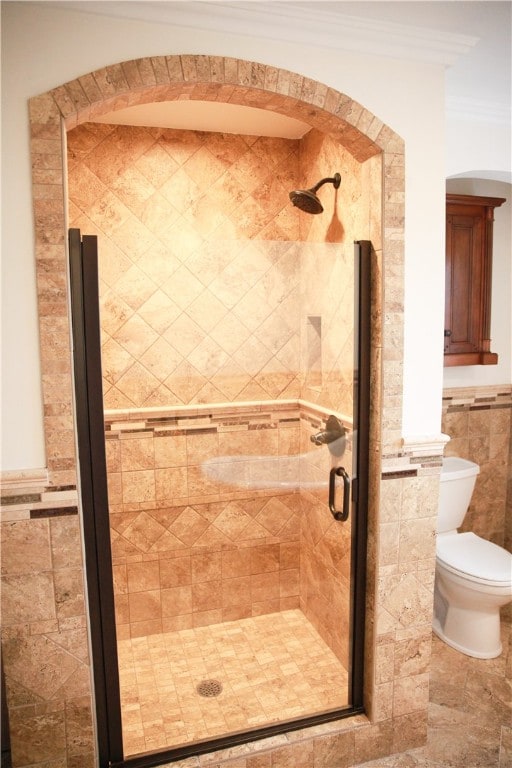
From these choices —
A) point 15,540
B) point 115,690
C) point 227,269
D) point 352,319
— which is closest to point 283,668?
point 115,690

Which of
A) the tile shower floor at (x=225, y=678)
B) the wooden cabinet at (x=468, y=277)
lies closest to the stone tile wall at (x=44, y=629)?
the tile shower floor at (x=225, y=678)

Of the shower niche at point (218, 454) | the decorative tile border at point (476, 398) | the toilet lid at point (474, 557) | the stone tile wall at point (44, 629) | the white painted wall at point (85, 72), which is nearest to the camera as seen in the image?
the white painted wall at point (85, 72)

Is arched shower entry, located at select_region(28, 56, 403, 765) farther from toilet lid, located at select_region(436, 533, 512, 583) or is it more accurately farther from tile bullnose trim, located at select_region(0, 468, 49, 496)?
toilet lid, located at select_region(436, 533, 512, 583)

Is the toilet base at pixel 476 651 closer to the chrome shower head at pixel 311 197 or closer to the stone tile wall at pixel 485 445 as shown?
the stone tile wall at pixel 485 445

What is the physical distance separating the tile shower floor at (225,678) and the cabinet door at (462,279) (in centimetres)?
167

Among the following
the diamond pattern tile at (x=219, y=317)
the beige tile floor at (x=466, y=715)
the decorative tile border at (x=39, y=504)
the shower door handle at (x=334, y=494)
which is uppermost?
the diamond pattern tile at (x=219, y=317)

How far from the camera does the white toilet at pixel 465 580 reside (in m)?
2.40

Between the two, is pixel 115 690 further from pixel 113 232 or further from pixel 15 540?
pixel 113 232

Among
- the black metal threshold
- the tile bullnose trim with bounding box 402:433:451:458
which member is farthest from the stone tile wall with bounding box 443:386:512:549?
the black metal threshold

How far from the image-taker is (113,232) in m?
2.44

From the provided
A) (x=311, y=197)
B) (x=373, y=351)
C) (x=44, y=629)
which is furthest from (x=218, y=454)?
(x=311, y=197)

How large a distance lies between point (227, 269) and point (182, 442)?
74 centimetres

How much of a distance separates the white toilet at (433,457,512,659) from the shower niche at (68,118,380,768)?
2.17 feet

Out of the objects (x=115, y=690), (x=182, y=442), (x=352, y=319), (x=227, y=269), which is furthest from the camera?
(x=182, y=442)
